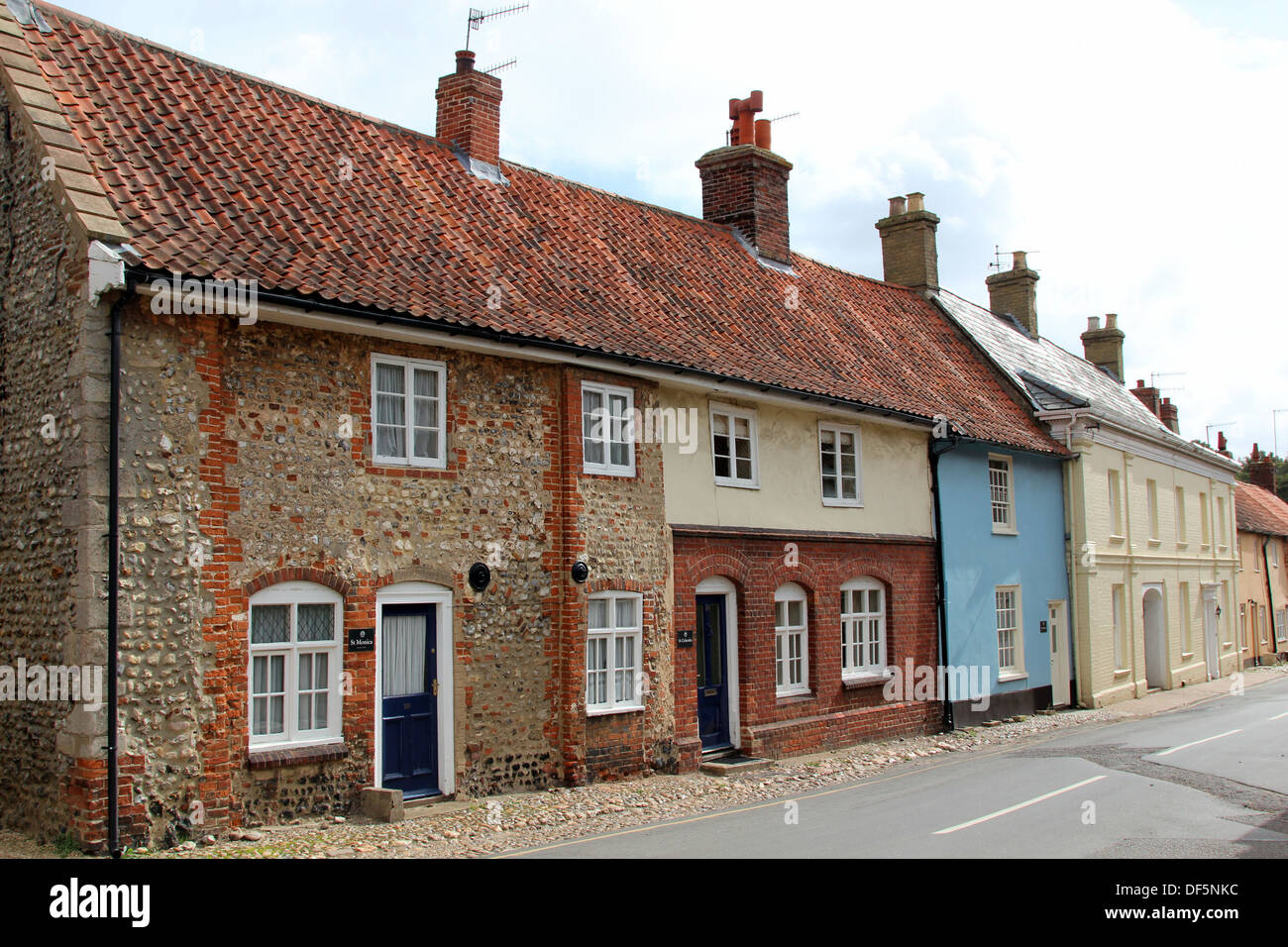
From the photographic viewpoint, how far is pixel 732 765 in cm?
1625

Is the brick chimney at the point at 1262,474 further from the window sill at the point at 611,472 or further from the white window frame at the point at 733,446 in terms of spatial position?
the window sill at the point at 611,472

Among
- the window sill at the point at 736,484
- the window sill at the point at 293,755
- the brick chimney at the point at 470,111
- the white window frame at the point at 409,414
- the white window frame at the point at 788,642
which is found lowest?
the window sill at the point at 293,755

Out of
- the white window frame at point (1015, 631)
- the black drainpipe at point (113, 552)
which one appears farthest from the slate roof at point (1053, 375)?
the black drainpipe at point (113, 552)

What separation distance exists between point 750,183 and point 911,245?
27.5 ft

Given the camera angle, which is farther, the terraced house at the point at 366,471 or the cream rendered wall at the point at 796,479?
the cream rendered wall at the point at 796,479

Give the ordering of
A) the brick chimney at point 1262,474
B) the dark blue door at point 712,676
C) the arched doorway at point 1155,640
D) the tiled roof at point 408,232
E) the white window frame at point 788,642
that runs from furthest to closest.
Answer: the brick chimney at point 1262,474 < the arched doorway at point 1155,640 < the white window frame at point 788,642 < the dark blue door at point 712,676 < the tiled roof at point 408,232

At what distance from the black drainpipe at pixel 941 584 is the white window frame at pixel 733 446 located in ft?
18.3

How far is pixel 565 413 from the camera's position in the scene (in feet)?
48.9

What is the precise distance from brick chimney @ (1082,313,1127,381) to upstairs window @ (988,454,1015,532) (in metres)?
→ 17.2

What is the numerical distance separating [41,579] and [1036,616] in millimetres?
20669

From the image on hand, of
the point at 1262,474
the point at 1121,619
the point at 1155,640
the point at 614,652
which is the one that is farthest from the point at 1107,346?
the point at 614,652

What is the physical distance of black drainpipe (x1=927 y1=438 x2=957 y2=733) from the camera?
2206 centimetres

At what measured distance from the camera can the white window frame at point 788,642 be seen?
18433 millimetres
